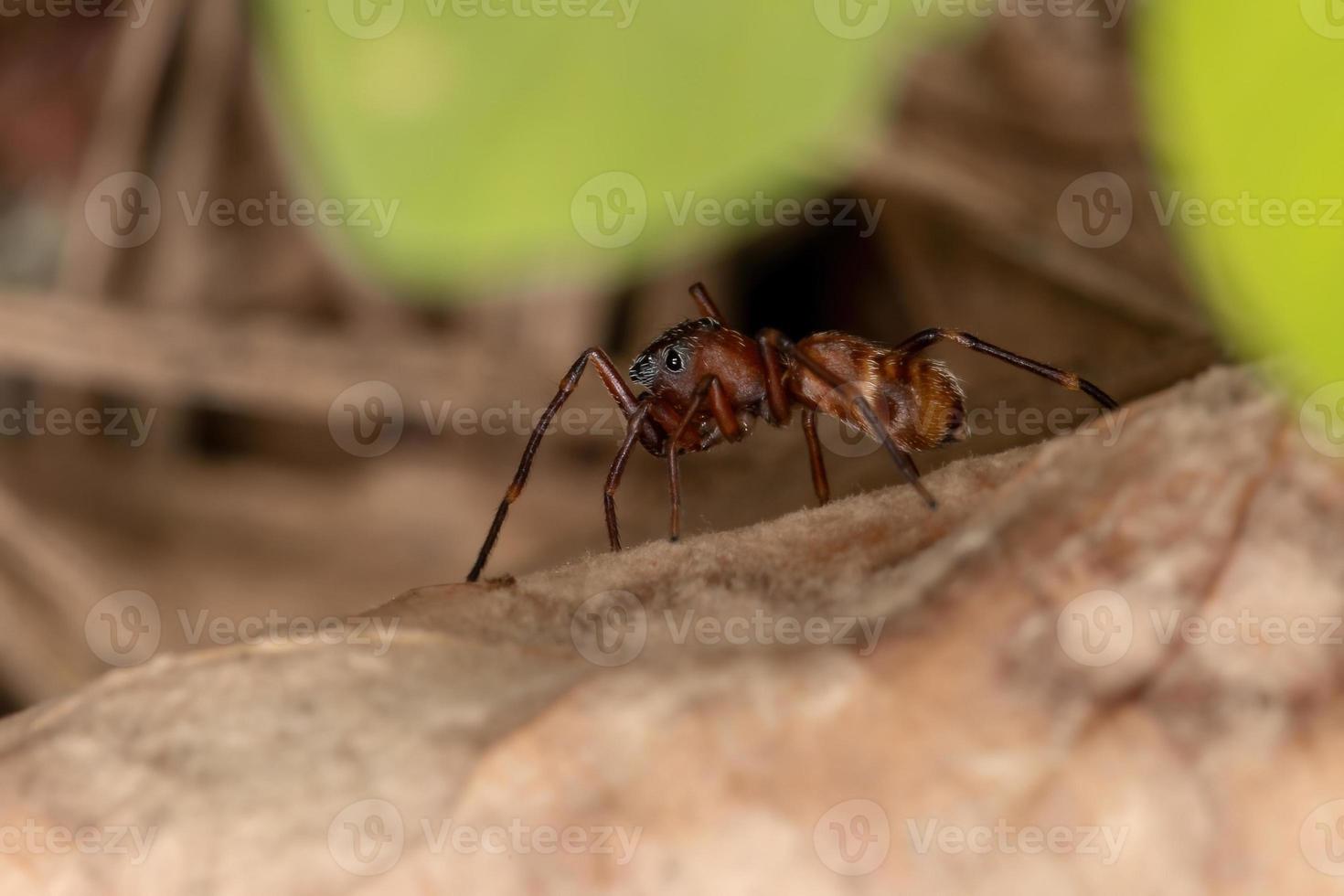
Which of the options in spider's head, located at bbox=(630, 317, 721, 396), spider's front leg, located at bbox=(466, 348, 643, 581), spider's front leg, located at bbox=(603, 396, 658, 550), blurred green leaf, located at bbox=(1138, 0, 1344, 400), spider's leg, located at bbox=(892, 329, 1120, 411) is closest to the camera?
blurred green leaf, located at bbox=(1138, 0, 1344, 400)

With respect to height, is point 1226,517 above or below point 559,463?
above

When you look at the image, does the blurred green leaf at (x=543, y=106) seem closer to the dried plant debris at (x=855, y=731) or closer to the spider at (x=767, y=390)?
the spider at (x=767, y=390)

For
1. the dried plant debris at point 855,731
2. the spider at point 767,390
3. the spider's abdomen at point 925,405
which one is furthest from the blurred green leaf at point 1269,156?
the spider's abdomen at point 925,405

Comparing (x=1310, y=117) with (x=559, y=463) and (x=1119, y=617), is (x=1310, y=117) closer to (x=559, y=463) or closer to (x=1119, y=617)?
(x=1119, y=617)

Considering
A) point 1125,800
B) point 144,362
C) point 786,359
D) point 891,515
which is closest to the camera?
point 1125,800

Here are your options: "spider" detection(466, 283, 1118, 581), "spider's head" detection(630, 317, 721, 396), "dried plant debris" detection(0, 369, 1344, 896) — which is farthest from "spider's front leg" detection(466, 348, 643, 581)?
"dried plant debris" detection(0, 369, 1344, 896)

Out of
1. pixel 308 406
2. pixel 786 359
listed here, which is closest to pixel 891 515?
pixel 786 359

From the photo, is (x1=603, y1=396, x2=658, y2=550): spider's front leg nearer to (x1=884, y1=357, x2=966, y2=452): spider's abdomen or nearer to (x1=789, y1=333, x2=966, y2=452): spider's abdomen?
(x1=789, y1=333, x2=966, y2=452): spider's abdomen
